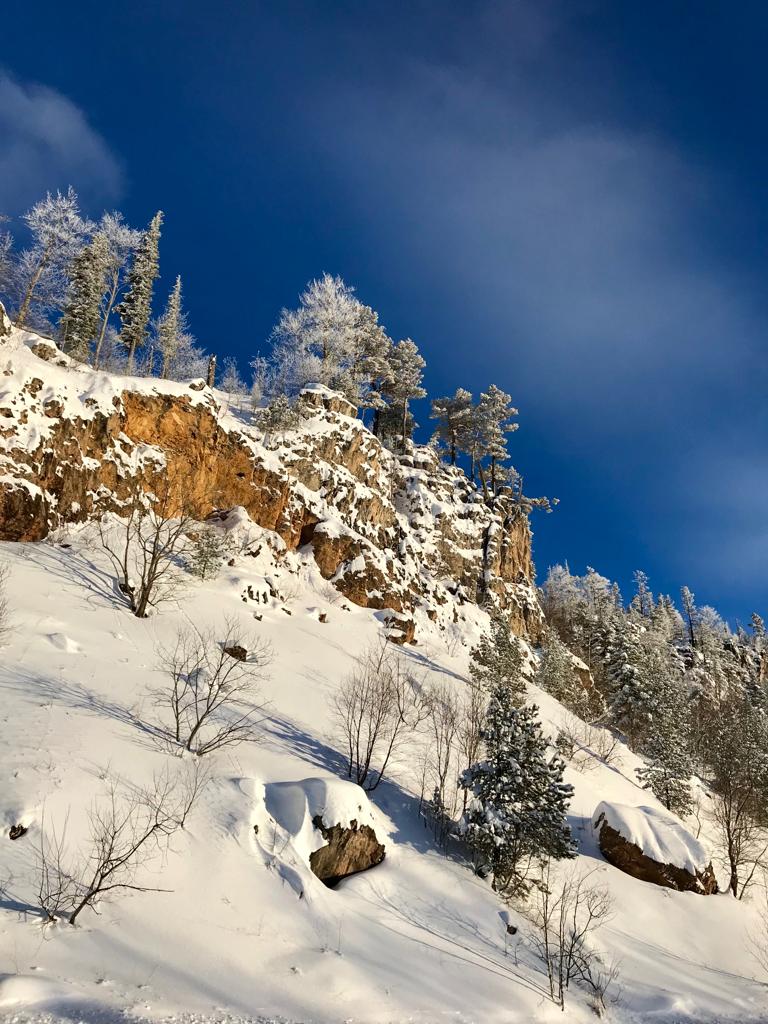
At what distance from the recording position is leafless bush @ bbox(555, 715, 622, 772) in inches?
1227

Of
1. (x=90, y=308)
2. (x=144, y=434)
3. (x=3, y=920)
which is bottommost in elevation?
(x=3, y=920)

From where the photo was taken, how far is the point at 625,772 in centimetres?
3684

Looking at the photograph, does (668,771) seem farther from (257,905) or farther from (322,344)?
(322,344)

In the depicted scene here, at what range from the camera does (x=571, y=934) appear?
14367 mm

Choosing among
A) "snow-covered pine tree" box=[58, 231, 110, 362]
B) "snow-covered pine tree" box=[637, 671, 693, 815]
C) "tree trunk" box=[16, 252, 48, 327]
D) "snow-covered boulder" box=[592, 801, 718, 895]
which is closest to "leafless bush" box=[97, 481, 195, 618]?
"tree trunk" box=[16, 252, 48, 327]

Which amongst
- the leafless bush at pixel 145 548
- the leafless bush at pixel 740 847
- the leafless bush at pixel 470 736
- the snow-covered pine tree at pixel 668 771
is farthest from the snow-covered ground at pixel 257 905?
the snow-covered pine tree at pixel 668 771

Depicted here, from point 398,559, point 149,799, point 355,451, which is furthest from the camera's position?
point 355,451

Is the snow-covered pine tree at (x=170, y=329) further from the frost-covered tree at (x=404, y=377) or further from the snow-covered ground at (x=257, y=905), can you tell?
the snow-covered ground at (x=257, y=905)

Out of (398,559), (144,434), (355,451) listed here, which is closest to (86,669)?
(144,434)

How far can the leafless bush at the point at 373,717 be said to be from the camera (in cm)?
1866

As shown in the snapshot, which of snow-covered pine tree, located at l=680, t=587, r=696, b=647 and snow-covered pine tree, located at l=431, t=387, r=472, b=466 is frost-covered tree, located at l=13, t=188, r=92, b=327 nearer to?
snow-covered pine tree, located at l=431, t=387, r=472, b=466

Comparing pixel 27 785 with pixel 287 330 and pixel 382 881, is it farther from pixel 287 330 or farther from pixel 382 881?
pixel 287 330

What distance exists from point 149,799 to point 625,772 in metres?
37.3

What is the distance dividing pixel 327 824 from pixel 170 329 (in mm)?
57140
